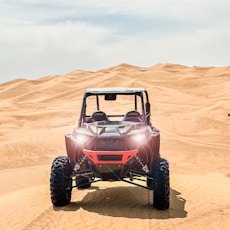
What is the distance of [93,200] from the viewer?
8977 millimetres

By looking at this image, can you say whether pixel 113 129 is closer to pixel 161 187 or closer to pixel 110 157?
pixel 110 157

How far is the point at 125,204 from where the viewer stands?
8.57 metres

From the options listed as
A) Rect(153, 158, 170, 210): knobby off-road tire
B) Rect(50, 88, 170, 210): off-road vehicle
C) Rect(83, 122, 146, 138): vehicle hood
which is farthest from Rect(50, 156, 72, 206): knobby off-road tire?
Rect(153, 158, 170, 210): knobby off-road tire

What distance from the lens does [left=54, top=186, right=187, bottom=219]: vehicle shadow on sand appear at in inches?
306

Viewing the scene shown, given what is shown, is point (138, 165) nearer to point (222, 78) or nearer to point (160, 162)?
point (160, 162)

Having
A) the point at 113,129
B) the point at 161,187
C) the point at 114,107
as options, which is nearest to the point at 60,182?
the point at 113,129

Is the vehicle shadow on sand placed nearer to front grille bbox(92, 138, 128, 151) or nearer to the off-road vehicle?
the off-road vehicle

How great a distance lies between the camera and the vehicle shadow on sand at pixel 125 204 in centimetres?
777

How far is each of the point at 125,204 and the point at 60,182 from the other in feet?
4.53

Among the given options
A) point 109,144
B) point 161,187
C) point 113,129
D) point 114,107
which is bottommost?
point 114,107

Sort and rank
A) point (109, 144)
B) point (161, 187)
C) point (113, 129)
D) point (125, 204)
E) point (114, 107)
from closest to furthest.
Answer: point (161, 187) → point (109, 144) → point (113, 129) → point (125, 204) → point (114, 107)

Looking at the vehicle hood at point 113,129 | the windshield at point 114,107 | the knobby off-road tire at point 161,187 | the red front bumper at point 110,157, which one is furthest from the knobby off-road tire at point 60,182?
the windshield at point 114,107

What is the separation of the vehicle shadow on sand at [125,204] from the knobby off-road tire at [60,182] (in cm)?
17

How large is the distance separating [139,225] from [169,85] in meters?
51.7
